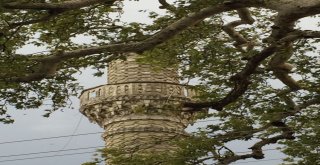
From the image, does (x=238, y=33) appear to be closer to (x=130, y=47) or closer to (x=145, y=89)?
(x=130, y=47)

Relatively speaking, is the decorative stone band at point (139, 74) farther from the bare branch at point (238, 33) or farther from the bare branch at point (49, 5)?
the bare branch at point (49, 5)

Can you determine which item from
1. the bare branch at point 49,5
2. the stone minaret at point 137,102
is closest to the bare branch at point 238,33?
the bare branch at point 49,5

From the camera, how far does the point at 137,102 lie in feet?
66.2

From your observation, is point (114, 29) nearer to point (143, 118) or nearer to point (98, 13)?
point (98, 13)

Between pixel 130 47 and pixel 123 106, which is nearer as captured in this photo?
pixel 130 47

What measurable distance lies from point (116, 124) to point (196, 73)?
7990 millimetres

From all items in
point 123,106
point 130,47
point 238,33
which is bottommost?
point 123,106

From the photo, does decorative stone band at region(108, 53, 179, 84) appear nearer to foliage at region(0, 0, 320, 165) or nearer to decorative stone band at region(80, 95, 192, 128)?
decorative stone band at region(80, 95, 192, 128)

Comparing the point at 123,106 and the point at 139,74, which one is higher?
the point at 139,74

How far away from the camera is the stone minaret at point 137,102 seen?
62.2 feet

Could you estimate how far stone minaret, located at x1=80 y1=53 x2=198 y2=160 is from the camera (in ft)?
62.2

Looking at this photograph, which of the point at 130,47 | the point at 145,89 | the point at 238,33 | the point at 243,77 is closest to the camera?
the point at 130,47

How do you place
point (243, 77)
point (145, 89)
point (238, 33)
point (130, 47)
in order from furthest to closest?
point (145, 89)
point (238, 33)
point (243, 77)
point (130, 47)


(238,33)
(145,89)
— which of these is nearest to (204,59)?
(238,33)
